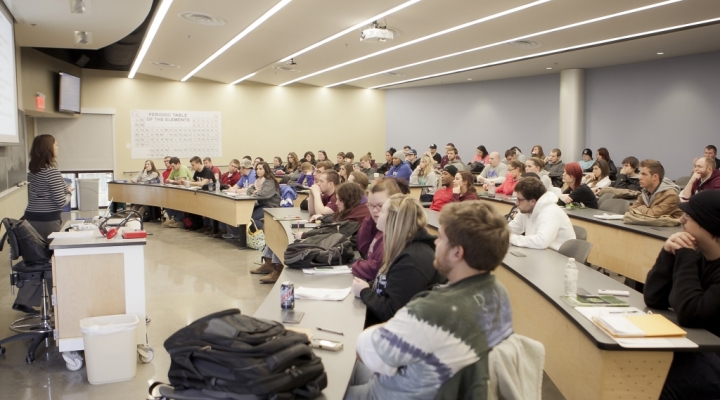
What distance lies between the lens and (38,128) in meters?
12.1

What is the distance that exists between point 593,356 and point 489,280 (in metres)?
0.85

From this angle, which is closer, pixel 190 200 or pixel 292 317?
pixel 292 317

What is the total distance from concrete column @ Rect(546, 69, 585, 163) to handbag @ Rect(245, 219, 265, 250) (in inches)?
314

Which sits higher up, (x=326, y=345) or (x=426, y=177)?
(x=426, y=177)

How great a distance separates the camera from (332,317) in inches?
101

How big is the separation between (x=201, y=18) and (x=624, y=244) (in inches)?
242

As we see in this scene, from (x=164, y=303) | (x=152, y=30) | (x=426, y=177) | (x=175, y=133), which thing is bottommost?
(x=164, y=303)

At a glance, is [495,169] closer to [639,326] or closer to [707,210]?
[707,210]

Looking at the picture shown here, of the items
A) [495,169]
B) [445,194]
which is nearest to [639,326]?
[445,194]

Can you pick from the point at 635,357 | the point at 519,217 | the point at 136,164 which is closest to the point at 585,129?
the point at 519,217

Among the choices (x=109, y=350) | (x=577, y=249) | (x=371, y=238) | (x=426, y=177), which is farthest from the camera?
(x=426, y=177)

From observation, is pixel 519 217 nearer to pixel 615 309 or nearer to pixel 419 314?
pixel 615 309

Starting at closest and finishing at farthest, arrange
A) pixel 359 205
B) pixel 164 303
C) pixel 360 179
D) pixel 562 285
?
pixel 562 285, pixel 359 205, pixel 164 303, pixel 360 179

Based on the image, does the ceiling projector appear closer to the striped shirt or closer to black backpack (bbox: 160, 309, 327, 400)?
the striped shirt
